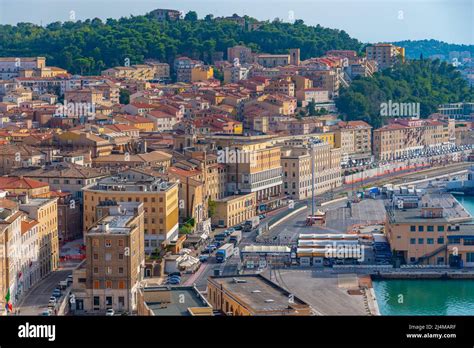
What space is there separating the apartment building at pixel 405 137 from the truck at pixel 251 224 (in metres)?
6.77

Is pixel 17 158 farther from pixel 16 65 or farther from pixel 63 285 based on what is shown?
pixel 16 65

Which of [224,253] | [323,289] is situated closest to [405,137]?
[224,253]

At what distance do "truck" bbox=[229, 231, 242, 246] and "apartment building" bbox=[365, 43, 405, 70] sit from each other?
13.9 meters

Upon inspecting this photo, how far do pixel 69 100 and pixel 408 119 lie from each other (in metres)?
5.72

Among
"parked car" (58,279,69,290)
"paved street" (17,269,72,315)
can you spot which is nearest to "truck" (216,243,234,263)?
"paved street" (17,269,72,315)

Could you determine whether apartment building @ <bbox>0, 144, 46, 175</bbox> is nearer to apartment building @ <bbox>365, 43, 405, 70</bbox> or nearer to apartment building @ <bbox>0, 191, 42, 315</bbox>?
apartment building @ <bbox>0, 191, 42, 315</bbox>

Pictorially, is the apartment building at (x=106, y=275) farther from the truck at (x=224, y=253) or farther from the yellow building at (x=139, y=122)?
the yellow building at (x=139, y=122)

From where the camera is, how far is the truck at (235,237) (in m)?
10.1

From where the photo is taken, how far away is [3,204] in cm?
769

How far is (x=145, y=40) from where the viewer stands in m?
23.2

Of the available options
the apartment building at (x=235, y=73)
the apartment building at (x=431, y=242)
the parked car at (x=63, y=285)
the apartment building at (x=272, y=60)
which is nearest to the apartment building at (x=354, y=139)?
the apartment building at (x=235, y=73)

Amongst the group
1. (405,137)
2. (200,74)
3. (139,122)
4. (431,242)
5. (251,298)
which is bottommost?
(431,242)

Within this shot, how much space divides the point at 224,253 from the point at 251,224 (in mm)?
2027
